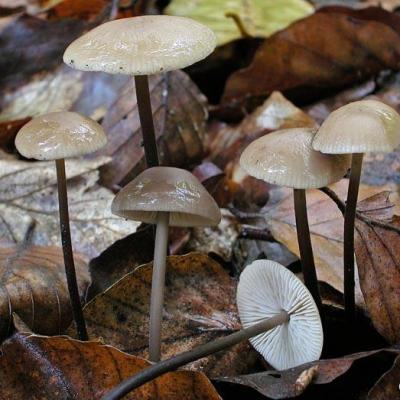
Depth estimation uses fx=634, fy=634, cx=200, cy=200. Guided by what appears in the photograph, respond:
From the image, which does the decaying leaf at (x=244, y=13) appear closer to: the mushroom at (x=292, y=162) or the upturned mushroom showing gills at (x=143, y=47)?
the upturned mushroom showing gills at (x=143, y=47)

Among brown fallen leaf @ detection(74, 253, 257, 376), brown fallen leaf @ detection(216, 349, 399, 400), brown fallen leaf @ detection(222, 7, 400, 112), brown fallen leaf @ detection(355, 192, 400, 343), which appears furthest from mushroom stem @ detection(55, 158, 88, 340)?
brown fallen leaf @ detection(222, 7, 400, 112)

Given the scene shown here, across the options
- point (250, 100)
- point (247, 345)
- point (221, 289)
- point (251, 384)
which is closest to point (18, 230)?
point (221, 289)

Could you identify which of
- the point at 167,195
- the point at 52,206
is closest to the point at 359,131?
the point at 167,195

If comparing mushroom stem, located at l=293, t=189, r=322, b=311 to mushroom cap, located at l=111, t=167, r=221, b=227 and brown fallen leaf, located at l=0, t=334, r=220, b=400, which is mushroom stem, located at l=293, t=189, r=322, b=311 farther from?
brown fallen leaf, located at l=0, t=334, r=220, b=400

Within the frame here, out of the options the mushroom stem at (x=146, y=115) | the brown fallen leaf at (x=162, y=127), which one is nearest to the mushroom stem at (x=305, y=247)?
the mushroom stem at (x=146, y=115)

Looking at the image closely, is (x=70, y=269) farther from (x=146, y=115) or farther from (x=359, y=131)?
(x=359, y=131)

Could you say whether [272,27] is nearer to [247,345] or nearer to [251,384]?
[247,345]
